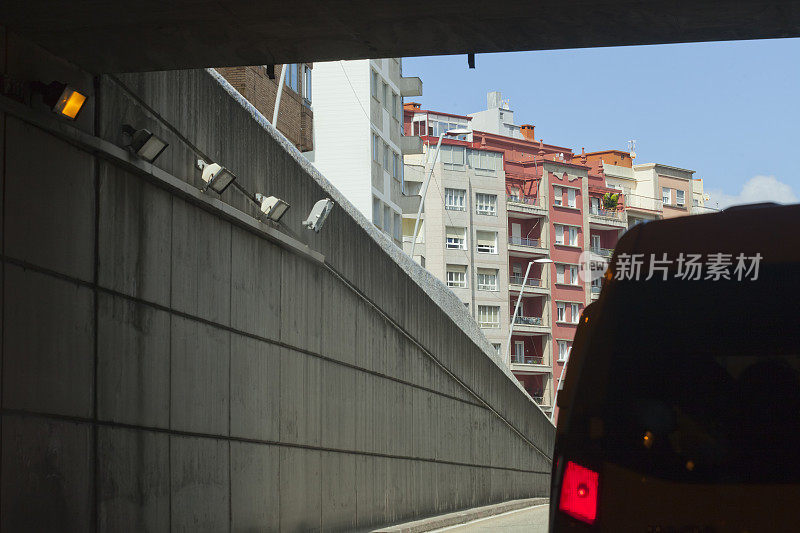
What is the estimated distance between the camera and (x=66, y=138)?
9070mm

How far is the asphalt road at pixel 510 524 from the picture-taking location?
18.9 meters

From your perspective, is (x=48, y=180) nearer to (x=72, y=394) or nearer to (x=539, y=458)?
(x=72, y=394)

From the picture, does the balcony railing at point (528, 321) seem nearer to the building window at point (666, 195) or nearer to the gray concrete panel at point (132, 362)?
the building window at point (666, 195)

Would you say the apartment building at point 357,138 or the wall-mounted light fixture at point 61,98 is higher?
the apartment building at point 357,138

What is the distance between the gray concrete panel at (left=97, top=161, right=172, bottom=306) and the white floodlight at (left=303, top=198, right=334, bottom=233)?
4513 mm

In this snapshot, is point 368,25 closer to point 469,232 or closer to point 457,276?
point 457,276

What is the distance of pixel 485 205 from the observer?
3809 inches

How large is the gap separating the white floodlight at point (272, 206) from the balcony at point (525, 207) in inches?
3328

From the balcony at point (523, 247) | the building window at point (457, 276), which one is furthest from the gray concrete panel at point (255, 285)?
A: the balcony at point (523, 247)

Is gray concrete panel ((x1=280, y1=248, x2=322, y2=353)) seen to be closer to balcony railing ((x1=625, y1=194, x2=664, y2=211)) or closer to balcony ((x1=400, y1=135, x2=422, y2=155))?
balcony ((x1=400, y1=135, x2=422, y2=155))

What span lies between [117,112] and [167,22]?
79.3 inches

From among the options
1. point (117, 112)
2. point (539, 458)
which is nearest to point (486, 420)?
point (539, 458)

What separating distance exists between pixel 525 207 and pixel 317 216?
277 ft

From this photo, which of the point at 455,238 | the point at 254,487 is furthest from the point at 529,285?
the point at 254,487
